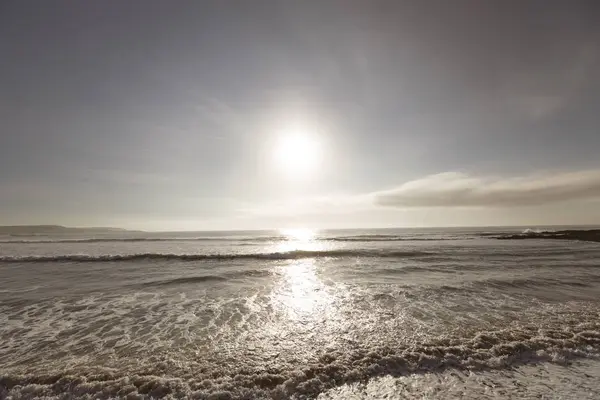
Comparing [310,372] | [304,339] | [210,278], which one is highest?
[310,372]

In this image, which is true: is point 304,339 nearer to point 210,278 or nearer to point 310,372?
point 310,372

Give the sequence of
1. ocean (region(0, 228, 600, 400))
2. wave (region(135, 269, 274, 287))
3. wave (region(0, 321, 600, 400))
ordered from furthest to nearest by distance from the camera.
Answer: wave (region(135, 269, 274, 287)) → ocean (region(0, 228, 600, 400)) → wave (region(0, 321, 600, 400))

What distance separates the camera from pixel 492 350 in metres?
7.42

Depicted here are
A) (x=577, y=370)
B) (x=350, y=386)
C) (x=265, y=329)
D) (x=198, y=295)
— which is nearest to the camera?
(x=350, y=386)

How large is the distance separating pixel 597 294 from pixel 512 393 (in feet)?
43.6

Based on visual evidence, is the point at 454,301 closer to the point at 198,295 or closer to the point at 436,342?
the point at 436,342

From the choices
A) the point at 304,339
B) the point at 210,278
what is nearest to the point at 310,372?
the point at 304,339

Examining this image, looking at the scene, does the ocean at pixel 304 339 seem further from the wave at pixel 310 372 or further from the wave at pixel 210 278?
the wave at pixel 210 278

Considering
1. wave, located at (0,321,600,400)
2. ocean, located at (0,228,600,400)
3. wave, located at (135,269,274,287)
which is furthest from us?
wave, located at (135,269,274,287)

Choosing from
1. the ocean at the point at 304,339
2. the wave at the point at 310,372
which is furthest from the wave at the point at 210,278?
the wave at the point at 310,372

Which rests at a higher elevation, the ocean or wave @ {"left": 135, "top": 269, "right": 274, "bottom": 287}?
the ocean

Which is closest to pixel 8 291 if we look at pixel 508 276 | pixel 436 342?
pixel 436 342

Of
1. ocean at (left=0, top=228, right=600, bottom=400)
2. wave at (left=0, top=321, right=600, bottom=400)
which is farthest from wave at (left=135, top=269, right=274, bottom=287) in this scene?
wave at (left=0, top=321, right=600, bottom=400)

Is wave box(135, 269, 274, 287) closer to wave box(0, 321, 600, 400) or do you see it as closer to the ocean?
the ocean
